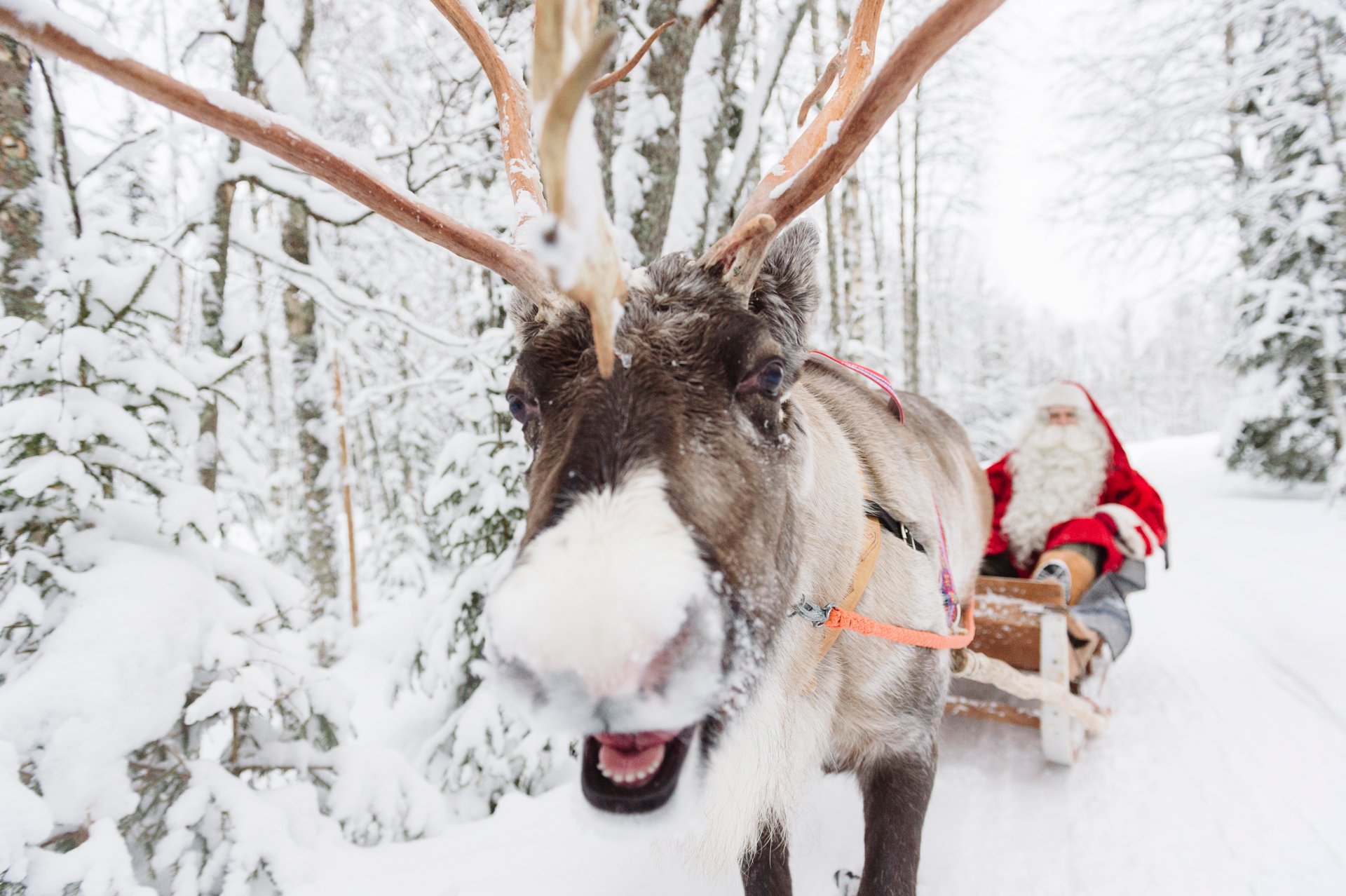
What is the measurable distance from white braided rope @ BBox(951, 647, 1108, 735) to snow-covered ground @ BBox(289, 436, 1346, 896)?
1.42ft

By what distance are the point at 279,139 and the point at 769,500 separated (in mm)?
1425

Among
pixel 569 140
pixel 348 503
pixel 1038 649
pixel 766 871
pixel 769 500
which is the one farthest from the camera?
pixel 348 503

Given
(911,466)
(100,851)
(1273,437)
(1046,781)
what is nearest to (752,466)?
(911,466)

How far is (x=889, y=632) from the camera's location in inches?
72.3

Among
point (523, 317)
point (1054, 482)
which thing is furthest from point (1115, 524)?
point (523, 317)

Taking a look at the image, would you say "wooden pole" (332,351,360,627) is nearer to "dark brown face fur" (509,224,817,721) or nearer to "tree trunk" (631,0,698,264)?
"tree trunk" (631,0,698,264)

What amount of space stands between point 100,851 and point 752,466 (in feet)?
7.65

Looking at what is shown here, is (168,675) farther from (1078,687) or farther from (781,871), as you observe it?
(1078,687)

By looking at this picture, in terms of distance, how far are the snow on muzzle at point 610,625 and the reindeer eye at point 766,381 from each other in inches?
18.1

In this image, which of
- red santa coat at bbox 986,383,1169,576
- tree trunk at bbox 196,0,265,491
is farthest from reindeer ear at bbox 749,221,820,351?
red santa coat at bbox 986,383,1169,576

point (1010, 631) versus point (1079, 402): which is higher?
point (1079, 402)

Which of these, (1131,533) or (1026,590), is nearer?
(1026,590)

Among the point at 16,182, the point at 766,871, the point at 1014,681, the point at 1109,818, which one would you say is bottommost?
the point at 1109,818

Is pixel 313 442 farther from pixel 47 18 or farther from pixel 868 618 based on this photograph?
pixel 868 618
